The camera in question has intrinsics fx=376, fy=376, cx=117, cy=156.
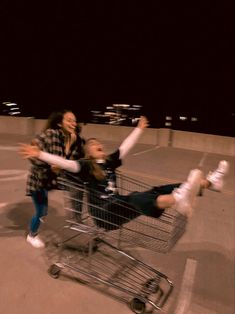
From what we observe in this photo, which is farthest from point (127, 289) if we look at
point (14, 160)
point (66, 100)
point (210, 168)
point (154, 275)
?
point (66, 100)

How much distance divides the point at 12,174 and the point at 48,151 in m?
3.88

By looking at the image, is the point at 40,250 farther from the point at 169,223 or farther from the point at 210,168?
the point at 210,168

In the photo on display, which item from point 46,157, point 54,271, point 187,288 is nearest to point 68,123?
point 46,157

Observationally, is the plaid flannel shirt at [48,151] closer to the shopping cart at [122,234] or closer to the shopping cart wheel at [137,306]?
the shopping cart at [122,234]

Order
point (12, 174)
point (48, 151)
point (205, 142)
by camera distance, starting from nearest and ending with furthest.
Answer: point (48, 151) → point (12, 174) → point (205, 142)

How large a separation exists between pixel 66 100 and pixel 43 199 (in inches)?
1624

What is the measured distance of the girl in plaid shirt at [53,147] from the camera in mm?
4129

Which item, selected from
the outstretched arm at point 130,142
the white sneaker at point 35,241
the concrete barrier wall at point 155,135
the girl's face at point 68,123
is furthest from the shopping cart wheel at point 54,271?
the concrete barrier wall at point 155,135

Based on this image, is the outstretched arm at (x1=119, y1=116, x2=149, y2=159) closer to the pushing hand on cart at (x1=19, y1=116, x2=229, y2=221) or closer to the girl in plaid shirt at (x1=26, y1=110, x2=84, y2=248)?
the pushing hand on cart at (x1=19, y1=116, x2=229, y2=221)

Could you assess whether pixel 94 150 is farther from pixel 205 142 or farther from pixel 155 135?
pixel 155 135

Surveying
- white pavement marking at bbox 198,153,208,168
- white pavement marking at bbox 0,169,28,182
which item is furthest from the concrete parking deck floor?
white pavement marking at bbox 198,153,208,168

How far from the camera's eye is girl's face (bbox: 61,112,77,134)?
13.7ft

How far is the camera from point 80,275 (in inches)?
150

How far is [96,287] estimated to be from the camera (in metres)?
3.62
